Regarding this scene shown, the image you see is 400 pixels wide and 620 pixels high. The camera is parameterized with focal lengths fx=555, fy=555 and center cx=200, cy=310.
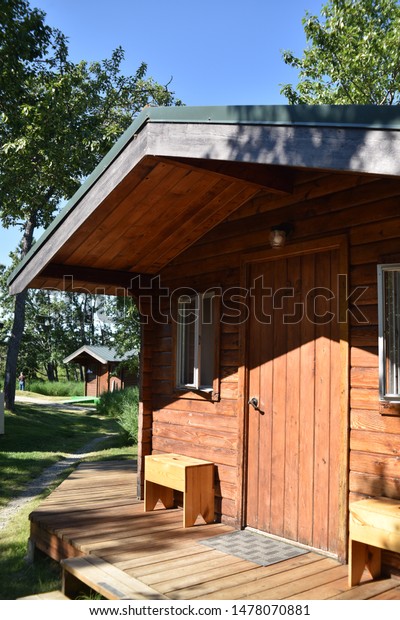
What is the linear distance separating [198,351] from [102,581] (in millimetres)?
2481

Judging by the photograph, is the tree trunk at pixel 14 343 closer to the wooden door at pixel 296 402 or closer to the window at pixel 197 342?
the window at pixel 197 342

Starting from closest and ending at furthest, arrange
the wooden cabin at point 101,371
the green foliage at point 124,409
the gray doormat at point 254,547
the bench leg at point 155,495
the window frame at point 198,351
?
the gray doormat at point 254,547
the window frame at point 198,351
the bench leg at point 155,495
the green foliage at point 124,409
the wooden cabin at point 101,371

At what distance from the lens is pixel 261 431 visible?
478 cm

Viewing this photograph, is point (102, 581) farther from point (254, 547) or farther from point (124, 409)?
point (124, 409)

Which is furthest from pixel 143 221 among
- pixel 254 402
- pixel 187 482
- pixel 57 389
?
pixel 57 389

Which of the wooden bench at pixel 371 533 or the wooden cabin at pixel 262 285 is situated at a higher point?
the wooden cabin at pixel 262 285

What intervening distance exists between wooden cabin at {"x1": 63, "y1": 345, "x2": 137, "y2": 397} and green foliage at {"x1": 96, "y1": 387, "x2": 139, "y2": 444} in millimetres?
3616

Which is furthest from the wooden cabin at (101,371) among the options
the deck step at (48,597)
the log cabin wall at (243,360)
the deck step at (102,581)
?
the deck step at (102,581)

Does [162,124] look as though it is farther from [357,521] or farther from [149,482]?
[149,482]

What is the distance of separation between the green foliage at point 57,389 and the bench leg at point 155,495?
28.3m

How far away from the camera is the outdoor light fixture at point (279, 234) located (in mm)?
4566

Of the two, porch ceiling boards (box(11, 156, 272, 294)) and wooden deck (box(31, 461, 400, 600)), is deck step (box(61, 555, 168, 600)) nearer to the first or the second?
wooden deck (box(31, 461, 400, 600))

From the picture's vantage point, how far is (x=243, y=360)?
4977mm

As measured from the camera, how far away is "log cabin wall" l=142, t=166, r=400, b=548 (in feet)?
12.5
